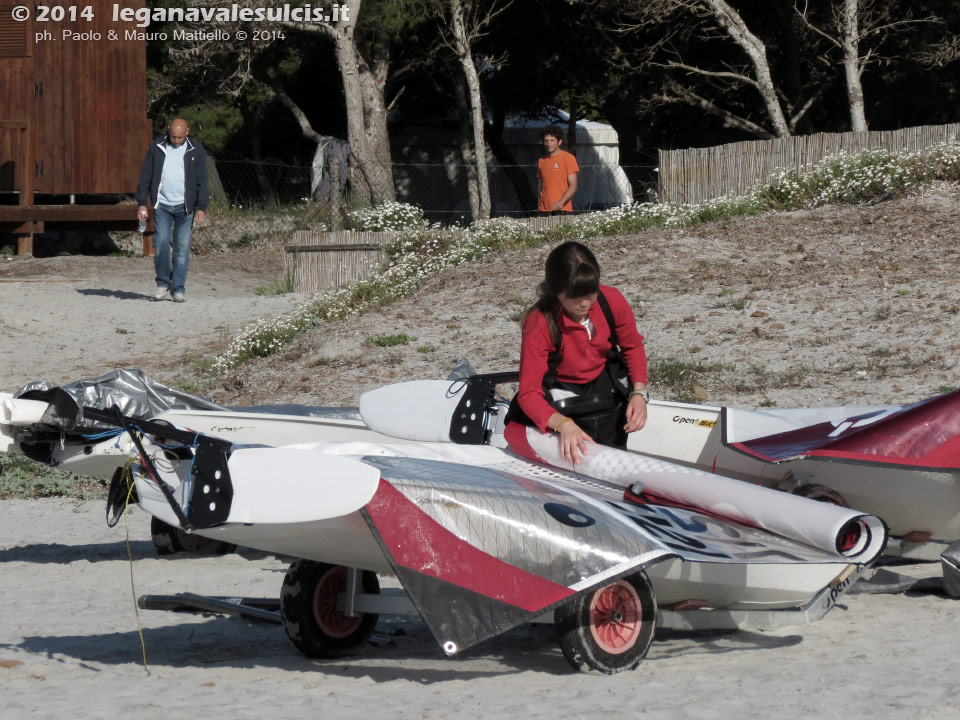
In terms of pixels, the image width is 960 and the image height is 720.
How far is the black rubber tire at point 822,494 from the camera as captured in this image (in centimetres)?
529

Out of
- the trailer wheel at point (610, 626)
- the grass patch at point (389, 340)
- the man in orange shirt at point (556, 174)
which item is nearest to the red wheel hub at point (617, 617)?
the trailer wheel at point (610, 626)

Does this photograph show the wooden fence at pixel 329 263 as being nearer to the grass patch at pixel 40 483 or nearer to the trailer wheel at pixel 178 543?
the grass patch at pixel 40 483

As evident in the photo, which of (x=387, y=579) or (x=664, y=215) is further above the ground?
(x=664, y=215)

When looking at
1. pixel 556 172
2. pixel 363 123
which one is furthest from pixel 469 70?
pixel 556 172

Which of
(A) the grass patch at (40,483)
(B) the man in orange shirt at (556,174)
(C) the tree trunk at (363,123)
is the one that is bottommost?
(A) the grass patch at (40,483)

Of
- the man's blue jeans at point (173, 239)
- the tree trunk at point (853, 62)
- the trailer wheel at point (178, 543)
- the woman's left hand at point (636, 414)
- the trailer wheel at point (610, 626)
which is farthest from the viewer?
the tree trunk at point (853, 62)

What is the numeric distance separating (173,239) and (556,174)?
4.62 meters

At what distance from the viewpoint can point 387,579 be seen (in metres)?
5.86

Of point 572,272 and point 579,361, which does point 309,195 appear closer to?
point 579,361

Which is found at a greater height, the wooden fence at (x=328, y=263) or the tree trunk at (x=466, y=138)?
the tree trunk at (x=466, y=138)

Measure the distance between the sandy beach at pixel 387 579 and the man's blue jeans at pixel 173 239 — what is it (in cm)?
41

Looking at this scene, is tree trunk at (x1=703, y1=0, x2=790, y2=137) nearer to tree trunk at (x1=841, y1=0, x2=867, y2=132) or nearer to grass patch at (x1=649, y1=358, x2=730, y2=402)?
tree trunk at (x1=841, y1=0, x2=867, y2=132)

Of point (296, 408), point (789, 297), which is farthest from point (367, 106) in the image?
point (296, 408)

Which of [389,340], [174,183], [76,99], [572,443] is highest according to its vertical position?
[76,99]
